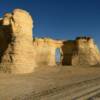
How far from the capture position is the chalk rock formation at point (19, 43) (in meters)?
21.9

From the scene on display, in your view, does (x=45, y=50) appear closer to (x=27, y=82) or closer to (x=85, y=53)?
(x=85, y=53)

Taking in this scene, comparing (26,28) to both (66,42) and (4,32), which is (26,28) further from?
(66,42)

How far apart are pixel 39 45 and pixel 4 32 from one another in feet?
74.4

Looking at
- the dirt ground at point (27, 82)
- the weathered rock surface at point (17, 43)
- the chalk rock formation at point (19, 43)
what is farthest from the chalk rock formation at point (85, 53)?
the dirt ground at point (27, 82)

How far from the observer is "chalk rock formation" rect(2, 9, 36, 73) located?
2186cm

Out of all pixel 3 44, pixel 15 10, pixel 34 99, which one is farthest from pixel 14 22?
pixel 34 99

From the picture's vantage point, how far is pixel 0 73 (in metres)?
20.8

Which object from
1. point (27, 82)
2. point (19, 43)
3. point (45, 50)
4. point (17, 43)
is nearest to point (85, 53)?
point (45, 50)

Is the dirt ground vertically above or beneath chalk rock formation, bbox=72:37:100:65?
beneath

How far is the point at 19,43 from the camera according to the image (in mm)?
22438

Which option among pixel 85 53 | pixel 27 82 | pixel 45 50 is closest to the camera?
pixel 27 82

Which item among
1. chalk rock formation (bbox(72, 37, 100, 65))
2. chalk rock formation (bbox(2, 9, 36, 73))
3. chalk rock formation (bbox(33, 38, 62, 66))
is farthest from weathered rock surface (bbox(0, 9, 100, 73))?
chalk rock formation (bbox(72, 37, 100, 65))

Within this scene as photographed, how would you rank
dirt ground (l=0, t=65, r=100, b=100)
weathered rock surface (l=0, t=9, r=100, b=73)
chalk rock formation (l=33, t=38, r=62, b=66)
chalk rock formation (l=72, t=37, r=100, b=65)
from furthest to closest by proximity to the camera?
chalk rock formation (l=33, t=38, r=62, b=66) → chalk rock formation (l=72, t=37, r=100, b=65) → weathered rock surface (l=0, t=9, r=100, b=73) → dirt ground (l=0, t=65, r=100, b=100)

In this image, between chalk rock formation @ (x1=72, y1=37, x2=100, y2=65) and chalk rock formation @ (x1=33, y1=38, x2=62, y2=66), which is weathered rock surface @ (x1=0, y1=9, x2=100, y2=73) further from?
chalk rock formation @ (x1=72, y1=37, x2=100, y2=65)
